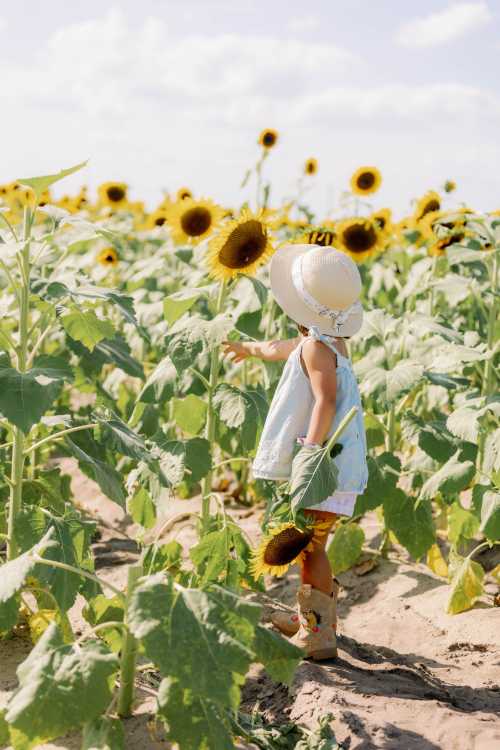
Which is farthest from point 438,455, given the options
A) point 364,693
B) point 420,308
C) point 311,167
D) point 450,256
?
point 311,167

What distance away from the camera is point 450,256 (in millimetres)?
4363

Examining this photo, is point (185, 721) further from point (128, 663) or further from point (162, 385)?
point (162, 385)

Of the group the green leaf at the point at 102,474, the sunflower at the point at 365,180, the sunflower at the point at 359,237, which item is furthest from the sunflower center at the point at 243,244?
the sunflower at the point at 365,180

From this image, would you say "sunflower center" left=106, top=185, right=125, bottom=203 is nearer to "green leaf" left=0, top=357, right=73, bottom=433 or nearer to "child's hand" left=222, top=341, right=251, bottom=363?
"child's hand" left=222, top=341, right=251, bottom=363

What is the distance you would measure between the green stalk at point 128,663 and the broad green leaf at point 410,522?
1.70m

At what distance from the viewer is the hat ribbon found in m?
3.08

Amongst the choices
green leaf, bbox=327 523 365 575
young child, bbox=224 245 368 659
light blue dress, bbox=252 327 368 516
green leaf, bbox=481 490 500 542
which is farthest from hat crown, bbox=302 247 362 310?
green leaf, bbox=327 523 365 575

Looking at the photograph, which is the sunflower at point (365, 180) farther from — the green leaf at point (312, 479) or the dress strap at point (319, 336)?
the green leaf at point (312, 479)

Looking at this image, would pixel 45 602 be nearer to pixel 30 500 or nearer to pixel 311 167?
pixel 30 500

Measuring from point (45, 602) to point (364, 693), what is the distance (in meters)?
1.09

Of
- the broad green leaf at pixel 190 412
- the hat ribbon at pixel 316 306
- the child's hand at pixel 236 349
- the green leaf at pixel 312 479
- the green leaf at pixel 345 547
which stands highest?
the hat ribbon at pixel 316 306

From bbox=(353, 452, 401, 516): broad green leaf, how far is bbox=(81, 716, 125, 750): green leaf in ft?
5.79

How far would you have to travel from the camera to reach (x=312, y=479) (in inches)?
108

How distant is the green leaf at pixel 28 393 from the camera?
8.58 feet
